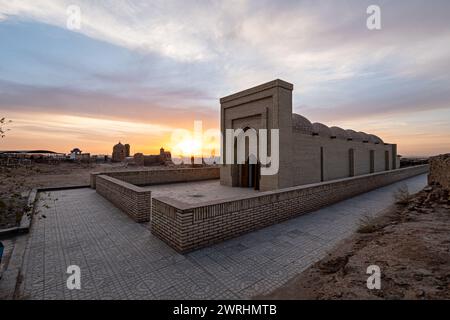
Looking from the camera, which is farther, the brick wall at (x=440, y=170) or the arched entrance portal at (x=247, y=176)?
the arched entrance portal at (x=247, y=176)

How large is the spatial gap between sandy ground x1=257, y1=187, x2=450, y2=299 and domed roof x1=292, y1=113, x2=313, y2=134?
8679 millimetres

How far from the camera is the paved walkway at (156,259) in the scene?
3.47 meters

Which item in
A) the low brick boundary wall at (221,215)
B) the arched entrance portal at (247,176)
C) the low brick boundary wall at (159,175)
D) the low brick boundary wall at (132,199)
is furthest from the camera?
the arched entrance portal at (247,176)

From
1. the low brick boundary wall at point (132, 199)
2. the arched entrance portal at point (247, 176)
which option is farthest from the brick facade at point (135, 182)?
the arched entrance portal at point (247, 176)

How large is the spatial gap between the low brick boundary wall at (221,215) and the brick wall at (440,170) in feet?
23.8

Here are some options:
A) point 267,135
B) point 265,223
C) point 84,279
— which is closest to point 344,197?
point 267,135

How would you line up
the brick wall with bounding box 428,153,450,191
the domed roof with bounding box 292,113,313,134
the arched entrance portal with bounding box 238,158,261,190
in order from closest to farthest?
1. the brick wall with bounding box 428,153,450,191
2. the domed roof with bounding box 292,113,313,134
3. the arched entrance portal with bounding box 238,158,261,190

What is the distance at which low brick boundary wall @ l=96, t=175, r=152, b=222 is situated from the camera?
7.02 m

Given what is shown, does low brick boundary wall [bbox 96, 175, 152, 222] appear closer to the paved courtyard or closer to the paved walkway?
the paved walkway

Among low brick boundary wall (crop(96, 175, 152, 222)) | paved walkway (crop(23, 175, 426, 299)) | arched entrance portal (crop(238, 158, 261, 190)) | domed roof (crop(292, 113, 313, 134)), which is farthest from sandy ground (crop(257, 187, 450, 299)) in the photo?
domed roof (crop(292, 113, 313, 134))

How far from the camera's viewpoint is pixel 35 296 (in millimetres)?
3318

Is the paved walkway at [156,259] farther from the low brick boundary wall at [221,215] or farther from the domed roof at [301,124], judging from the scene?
the domed roof at [301,124]

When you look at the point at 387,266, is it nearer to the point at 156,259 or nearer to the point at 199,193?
the point at 156,259
